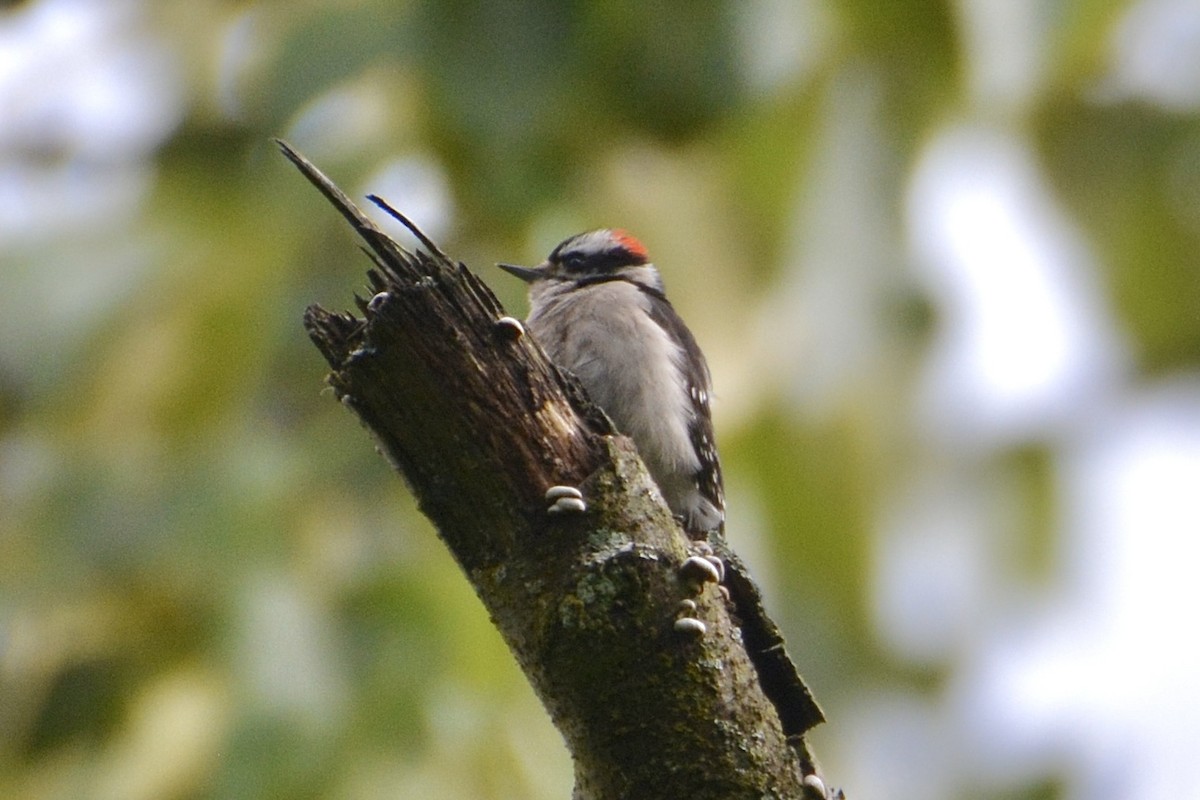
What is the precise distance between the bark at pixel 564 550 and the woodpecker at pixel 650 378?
1563 mm

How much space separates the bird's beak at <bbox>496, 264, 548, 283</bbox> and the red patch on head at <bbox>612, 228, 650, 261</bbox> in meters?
0.41

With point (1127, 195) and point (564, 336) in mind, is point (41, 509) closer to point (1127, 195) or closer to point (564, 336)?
point (564, 336)

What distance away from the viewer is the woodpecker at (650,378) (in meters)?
4.77

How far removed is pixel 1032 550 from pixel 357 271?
388cm

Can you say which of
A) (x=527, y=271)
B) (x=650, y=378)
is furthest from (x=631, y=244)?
(x=650, y=378)

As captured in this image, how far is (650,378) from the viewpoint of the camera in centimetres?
486

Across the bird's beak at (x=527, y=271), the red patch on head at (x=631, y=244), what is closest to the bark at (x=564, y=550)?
the bird's beak at (x=527, y=271)

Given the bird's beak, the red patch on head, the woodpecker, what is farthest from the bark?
the red patch on head

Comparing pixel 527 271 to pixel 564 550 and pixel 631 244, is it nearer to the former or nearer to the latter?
pixel 631 244

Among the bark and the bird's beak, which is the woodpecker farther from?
the bark

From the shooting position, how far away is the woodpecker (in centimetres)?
477

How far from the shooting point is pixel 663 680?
2889mm

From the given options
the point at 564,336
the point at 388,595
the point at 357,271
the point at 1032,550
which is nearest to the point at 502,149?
the point at 357,271

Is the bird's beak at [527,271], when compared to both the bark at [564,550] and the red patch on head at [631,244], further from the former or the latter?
the bark at [564,550]
